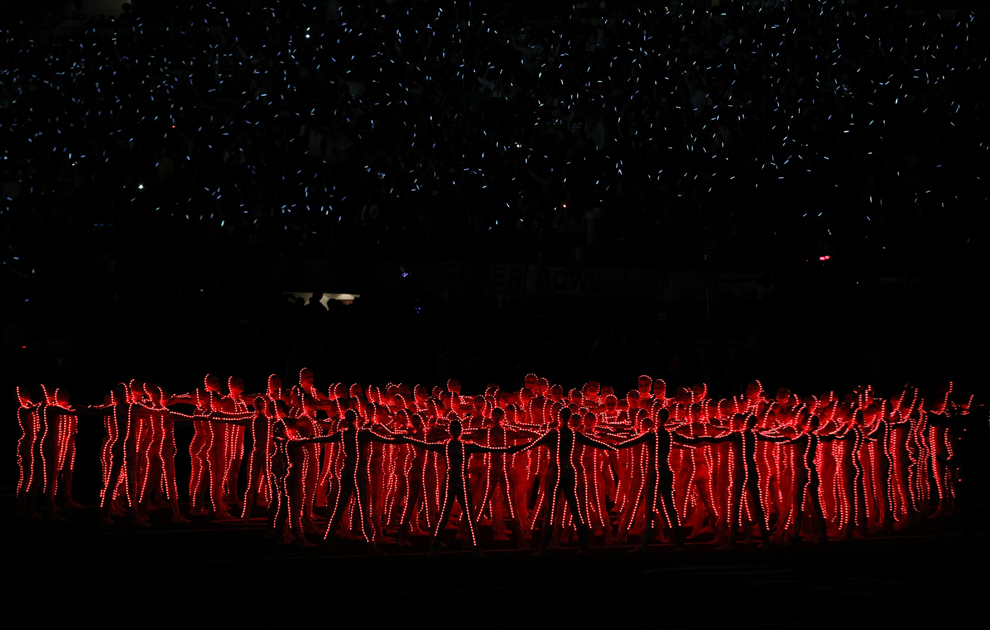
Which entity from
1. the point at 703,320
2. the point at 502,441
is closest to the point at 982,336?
the point at 703,320

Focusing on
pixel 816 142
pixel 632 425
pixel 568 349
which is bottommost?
pixel 632 425

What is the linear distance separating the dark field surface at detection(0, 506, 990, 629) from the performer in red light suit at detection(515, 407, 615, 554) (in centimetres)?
27

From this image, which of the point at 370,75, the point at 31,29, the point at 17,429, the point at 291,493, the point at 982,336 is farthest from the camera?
the point at 31,29

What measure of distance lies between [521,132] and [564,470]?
9.50 metres

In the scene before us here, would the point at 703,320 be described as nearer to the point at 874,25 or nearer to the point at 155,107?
the point at 874,25

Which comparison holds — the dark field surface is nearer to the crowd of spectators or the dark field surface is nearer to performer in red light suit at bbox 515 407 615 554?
performer in red light suit at bbox 515 407 615 554

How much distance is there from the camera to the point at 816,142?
19297 millimetres

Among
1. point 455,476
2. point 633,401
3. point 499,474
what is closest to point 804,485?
point 633,401

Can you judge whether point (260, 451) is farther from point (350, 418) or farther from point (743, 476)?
point (743, 476)

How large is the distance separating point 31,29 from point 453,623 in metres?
18.4

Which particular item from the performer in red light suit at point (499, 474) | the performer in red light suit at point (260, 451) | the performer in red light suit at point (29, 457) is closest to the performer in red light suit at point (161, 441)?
the performer in red light suit at point (260, 451)

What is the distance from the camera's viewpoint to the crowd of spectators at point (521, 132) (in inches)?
742

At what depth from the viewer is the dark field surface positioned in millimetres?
9258

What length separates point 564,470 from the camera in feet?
38.8
